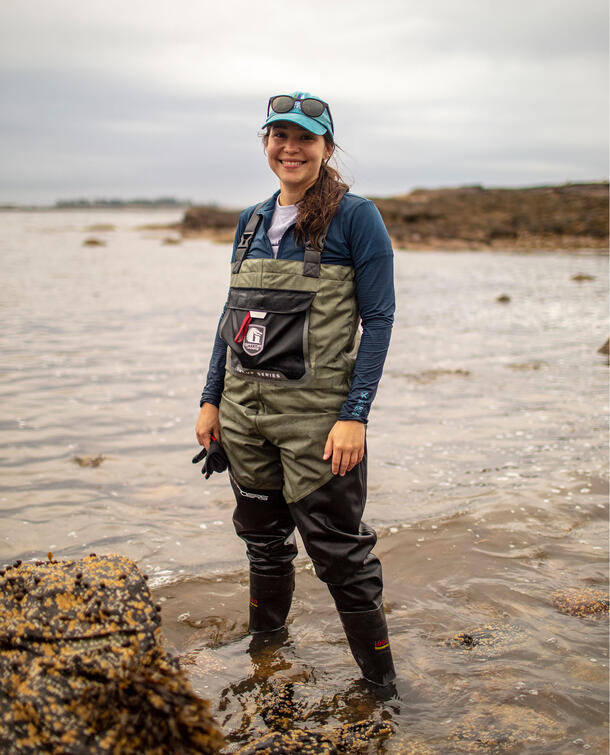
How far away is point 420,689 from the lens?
11.1 ft

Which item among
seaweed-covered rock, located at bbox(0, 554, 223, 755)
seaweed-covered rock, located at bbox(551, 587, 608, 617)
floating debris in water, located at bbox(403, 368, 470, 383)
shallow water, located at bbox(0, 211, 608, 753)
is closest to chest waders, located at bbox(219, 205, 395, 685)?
shallow water, located at bbox(0, 211, 608, 753)

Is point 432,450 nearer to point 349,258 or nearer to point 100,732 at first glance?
point 349,258

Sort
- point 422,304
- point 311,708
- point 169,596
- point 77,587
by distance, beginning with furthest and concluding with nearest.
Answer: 1. point 422,304
2. point 169,596
3. point 311,708
4. point 77,587

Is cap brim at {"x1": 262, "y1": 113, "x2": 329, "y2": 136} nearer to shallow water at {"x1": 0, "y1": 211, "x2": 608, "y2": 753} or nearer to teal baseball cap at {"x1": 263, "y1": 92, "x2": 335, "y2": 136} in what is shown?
teal baseball cap at {"x1": 263, "y1": 92, "x2": 335, "y2": 136}

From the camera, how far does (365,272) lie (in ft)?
9.64

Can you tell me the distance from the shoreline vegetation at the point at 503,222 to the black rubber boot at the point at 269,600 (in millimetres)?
38986

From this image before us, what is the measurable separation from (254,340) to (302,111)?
1.05 meters

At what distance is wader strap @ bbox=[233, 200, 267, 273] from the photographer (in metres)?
3.20

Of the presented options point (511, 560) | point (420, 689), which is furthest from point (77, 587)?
point (511, 560)

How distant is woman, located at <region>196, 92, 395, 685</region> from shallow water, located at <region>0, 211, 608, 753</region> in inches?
24.0

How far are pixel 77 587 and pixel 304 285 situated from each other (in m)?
1.52

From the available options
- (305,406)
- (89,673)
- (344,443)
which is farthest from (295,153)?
(89,673)

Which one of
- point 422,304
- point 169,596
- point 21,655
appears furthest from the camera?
point 422,304

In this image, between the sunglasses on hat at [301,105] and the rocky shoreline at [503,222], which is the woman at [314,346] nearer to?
the sunglasses on hat at [301,105]
